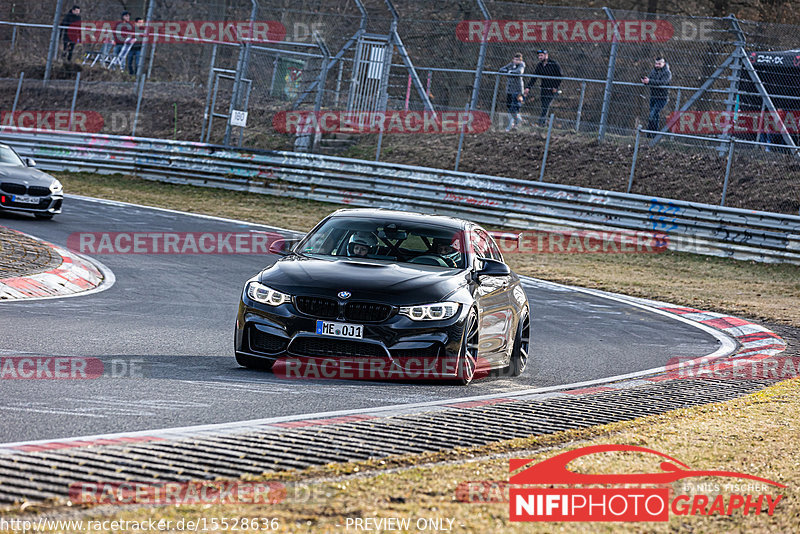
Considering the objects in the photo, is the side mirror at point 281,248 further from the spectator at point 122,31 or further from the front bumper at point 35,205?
the spectator at point 122,31

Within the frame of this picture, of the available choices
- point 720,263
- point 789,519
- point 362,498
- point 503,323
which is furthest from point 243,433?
point 720,263

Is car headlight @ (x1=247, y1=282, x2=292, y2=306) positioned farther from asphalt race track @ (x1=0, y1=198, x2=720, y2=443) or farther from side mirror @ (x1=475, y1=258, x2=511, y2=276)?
side mirror @ (x1=475, y1=258, x2=511, y2=276)

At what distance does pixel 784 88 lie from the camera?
2484 centimetres

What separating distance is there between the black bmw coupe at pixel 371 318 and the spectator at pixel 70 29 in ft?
87.1

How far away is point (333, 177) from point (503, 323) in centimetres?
1769

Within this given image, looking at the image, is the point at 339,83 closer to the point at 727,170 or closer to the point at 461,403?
the point at 727,170

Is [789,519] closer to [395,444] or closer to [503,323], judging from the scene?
[395,444]

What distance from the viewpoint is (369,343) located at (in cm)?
836

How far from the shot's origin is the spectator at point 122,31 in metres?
32.7

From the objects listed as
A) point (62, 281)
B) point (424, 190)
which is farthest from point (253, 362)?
point (424, 190)

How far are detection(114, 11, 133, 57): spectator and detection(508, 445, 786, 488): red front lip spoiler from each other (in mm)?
29235

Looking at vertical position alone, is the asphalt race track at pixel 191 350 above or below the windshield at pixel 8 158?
below

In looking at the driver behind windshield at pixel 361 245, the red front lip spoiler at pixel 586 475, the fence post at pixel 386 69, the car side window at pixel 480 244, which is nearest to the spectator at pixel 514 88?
the fence post at pixel 386 69

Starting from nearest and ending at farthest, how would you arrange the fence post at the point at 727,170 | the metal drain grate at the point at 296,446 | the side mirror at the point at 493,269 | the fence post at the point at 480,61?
the metal drain grate at the point at 296,446 < the side mirror at the point at 493,269 < the fence post at the point at 727,170 < the fence post at the point at 480,61
